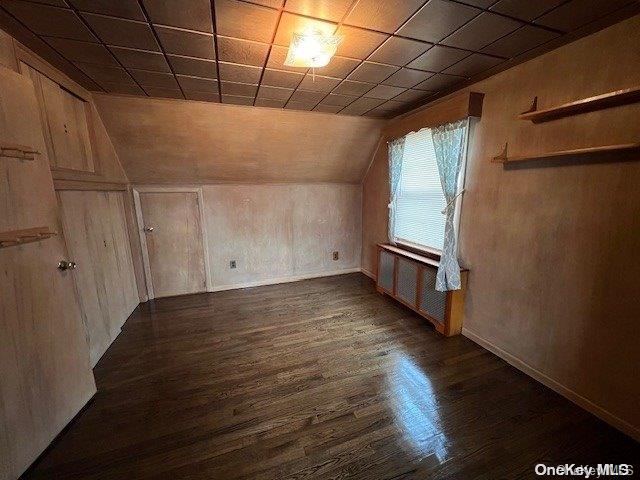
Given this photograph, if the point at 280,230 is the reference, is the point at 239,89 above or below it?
above

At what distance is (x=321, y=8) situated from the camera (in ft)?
4.42

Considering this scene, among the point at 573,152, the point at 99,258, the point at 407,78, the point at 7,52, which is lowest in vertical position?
the point at 99,258

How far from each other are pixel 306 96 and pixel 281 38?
38.3 inches

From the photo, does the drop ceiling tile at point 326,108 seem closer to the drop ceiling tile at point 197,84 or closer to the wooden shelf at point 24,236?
the drop ceiling tile at point 197,84

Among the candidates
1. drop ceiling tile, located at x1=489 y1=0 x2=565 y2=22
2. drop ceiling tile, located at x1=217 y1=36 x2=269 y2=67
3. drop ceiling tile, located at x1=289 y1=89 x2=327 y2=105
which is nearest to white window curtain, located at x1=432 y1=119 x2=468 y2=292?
drop ceiling tile, located at x1=489 y1=0 x2=565 y2=22

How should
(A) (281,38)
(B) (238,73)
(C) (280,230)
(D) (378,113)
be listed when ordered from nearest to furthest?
(A) (281,38) → (B) (238,73) → (D) (378,113) → (C) (280,230)

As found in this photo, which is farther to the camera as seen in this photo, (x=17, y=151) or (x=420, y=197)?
(x=420, y=197)

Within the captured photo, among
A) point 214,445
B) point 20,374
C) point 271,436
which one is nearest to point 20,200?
point 20,374

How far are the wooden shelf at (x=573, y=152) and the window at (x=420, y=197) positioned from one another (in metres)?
Result: 0.57

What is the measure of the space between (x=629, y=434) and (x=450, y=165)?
2173 millimetres

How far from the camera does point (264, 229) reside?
405 centimetres

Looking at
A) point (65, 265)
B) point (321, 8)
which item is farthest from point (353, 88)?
point (65, 265)

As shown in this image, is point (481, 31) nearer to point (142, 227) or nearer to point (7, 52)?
point (7, 52)

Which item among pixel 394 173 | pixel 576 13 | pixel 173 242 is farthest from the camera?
pixel 173 242
